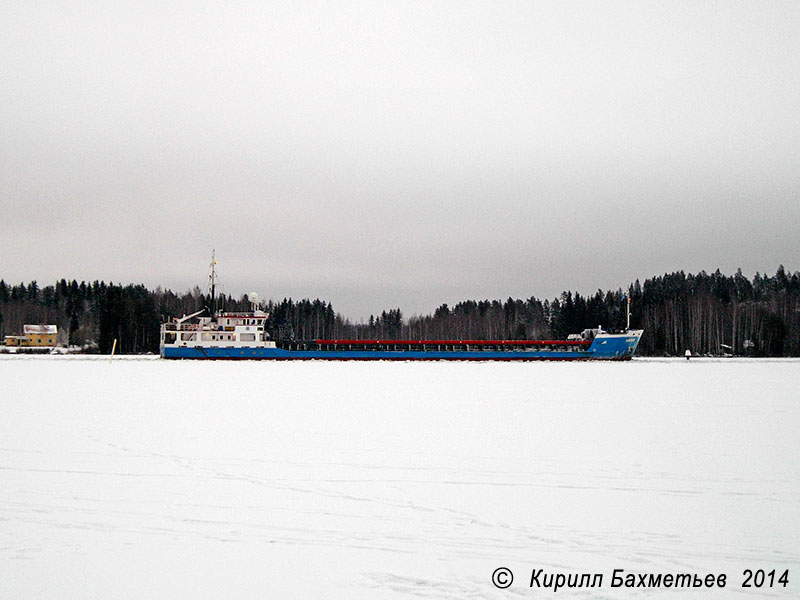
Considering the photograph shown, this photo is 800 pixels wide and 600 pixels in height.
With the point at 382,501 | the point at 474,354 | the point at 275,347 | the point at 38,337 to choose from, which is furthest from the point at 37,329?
the point at 382,501

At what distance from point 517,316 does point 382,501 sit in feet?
418

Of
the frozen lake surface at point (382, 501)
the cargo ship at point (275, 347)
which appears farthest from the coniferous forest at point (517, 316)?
the frozen lake surface at point (382, 501)

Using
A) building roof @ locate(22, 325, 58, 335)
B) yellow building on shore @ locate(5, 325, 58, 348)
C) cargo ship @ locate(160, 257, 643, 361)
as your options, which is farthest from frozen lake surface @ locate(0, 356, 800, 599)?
building roof @ locate(22, 325, 58, 335)

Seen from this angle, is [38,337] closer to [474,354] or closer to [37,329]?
[37,329]

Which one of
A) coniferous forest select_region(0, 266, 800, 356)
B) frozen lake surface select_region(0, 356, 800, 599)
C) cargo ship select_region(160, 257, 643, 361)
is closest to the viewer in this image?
frozen lake surface select_region(0, 356, 800, 599)

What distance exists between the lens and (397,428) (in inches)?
518

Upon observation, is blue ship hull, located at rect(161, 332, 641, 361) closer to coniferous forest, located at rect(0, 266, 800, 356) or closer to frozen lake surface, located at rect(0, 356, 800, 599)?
coniferous forest, located at rect(0, 266, 800, 356)

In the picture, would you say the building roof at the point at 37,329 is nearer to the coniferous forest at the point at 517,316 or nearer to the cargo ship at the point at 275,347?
the coniferous forest at the point at 517,316

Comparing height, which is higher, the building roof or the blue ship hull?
the building roof

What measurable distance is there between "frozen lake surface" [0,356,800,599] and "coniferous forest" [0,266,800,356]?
48735mm

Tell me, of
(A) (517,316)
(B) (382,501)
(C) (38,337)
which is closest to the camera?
(B) (382,501)

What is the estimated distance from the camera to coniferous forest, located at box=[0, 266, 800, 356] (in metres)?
88.2

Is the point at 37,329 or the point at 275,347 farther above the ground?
the point at 37,329

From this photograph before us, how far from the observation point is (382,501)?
24.7 feet
